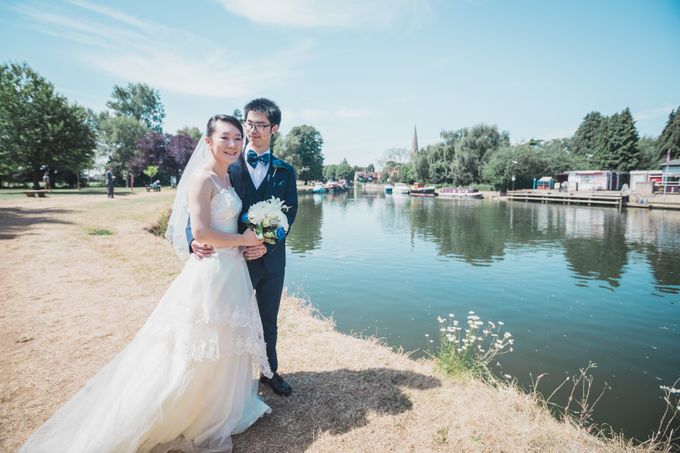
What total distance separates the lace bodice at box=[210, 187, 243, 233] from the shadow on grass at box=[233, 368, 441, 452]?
177 centimetres

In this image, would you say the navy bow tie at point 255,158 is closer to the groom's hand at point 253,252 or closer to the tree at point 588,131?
the groom's hand at point 253,252

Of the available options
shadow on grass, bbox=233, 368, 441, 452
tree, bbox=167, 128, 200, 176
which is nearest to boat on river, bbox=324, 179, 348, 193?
tree, bbox=167, 128, 200, 176

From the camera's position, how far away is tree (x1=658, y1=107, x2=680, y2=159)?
172ft

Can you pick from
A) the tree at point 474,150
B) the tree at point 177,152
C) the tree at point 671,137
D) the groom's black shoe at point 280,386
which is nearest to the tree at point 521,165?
the tree at point 474,150

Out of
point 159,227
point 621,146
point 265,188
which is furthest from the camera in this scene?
point 621,146

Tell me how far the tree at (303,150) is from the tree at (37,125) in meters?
37.9

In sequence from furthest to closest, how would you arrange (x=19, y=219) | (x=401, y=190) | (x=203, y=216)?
(x=401, y=190)
(x=19, y=219)
(x=203, y=216)

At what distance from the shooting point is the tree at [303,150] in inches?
2849

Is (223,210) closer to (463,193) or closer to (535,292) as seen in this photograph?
(535,292)

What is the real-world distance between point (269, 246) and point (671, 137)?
73.7 m

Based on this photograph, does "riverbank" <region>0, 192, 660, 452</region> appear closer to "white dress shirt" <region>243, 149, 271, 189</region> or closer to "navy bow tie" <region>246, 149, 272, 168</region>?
"white dress shirt" <region>243, 149, 271, 189</region>

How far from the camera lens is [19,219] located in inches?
499

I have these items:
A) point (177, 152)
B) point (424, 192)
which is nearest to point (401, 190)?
point (424, 192)

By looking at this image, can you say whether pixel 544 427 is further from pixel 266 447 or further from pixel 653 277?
pixel 653 277
